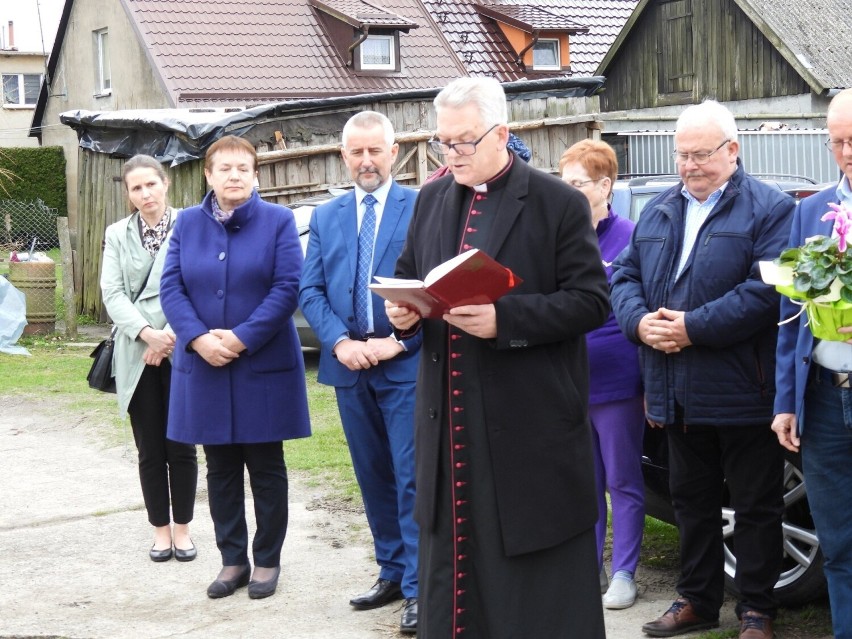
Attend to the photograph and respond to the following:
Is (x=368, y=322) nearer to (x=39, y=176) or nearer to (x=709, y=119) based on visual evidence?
(x=709, y=119)

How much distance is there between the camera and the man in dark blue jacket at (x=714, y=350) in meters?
4.59

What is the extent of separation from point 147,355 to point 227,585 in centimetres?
121

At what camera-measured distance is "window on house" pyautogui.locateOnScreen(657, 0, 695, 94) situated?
91.3ft

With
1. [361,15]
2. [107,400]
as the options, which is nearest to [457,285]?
[107,400]

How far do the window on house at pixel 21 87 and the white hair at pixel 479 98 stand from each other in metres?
48.0

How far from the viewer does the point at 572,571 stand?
3816 mm

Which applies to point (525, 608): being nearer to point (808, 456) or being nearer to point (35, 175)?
point (808, 456)

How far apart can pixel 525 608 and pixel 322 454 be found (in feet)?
15.7

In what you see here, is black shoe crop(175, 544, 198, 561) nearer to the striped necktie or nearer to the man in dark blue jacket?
the striped necktie

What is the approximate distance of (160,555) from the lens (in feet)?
20.4

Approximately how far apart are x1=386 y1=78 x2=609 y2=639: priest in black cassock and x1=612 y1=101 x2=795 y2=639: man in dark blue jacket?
898 mm

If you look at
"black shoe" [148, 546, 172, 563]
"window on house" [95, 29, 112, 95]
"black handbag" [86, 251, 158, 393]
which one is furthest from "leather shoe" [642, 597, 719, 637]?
"window on house" [95, 29, 112, 95]

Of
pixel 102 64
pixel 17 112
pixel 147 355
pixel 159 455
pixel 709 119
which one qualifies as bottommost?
pixel 159 455

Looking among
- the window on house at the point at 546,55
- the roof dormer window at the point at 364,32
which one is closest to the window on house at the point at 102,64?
the roof dormer window at the point at 364,32
